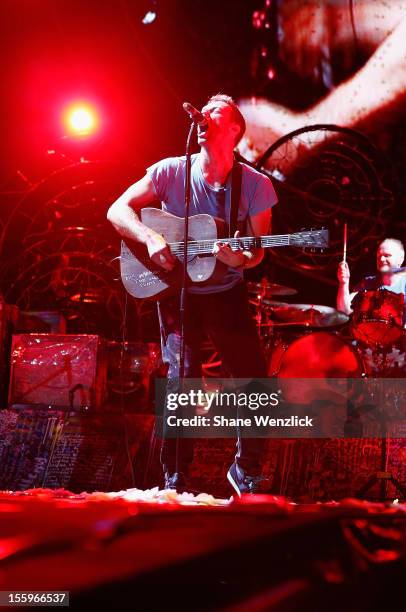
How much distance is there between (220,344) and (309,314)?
2.42 metres

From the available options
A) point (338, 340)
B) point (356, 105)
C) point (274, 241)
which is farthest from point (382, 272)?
point (274, 241)

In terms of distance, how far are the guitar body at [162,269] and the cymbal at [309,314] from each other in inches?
84.0

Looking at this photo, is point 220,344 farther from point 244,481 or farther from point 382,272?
point 382,272

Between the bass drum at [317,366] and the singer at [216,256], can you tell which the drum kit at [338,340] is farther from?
the singer at [216,256]

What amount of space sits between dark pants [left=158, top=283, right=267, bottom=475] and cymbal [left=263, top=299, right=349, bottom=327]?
7.31ft

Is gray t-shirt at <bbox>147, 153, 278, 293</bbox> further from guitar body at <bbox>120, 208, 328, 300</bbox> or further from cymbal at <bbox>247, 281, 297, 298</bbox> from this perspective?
cymbal at <bbox>247, 281, 297, 298</bbox>

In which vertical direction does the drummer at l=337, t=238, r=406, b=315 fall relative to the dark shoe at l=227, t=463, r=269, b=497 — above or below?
above

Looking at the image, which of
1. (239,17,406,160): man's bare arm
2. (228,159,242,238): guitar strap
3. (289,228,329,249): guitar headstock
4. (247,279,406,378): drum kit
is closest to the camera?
(289,228,329,249): guitar headstock

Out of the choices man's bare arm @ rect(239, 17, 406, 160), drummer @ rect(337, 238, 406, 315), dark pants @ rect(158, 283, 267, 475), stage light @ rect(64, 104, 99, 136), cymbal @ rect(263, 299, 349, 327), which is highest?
man's bare arm @ rect(239, 17, 406, 160)

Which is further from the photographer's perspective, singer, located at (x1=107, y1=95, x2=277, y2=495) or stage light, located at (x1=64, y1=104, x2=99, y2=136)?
stage light, located at (x1=64, y1=104, x2=99, y2=136)

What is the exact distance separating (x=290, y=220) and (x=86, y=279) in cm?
203

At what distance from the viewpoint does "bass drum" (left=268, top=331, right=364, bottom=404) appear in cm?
475

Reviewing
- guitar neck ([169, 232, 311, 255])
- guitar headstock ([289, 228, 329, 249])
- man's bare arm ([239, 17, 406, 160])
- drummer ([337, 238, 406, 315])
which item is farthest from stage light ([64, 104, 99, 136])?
guitar headstock ([289, 228, 329, 249])

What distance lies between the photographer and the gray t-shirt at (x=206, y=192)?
3.56m
